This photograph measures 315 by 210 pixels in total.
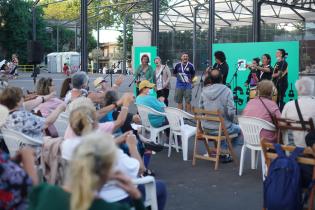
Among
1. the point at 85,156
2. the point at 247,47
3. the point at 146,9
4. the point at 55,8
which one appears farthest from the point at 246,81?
the point at 55,8

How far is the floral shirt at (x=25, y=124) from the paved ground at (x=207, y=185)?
1470 mm

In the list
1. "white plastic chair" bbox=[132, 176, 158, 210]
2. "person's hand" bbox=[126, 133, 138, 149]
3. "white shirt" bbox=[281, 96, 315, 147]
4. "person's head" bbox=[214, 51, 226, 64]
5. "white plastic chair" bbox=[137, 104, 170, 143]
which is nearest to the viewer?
"white plastic chair" bbox=[132, 176, 158, 210]

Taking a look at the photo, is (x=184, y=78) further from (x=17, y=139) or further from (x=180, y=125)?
(x=17, y=139)

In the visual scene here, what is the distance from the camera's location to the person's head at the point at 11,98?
490 centimetres

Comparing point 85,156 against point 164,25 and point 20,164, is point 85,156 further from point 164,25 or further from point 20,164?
point 164,25

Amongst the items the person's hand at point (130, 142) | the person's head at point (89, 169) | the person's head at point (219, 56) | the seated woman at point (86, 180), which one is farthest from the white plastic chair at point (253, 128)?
the person's head at point (219, 56)

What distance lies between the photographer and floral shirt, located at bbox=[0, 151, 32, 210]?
2.88m

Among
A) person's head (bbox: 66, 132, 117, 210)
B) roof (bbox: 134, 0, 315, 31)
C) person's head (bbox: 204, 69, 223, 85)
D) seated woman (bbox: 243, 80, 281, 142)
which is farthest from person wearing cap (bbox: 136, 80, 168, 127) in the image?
roof (bbox: 134, 0, 315, 31)

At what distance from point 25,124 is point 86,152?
2.86 metres

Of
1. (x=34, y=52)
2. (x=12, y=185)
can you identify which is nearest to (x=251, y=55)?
(x=34, y=52)

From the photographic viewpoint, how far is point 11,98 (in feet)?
16.1

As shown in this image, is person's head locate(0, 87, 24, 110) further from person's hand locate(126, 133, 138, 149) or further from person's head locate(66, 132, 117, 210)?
person's head locate(66, 132, 117, 210)

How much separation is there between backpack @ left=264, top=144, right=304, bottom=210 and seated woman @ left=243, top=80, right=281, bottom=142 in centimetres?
183

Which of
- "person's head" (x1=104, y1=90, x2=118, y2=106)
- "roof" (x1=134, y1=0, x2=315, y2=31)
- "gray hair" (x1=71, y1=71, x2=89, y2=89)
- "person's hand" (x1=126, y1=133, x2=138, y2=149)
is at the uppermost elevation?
"roof" (x1=134, y1=0, x2=315, y2=31)
